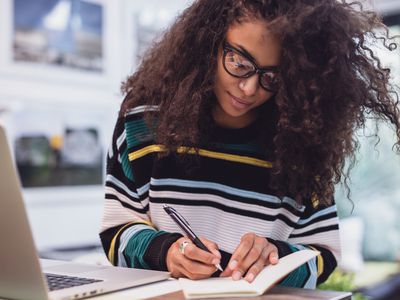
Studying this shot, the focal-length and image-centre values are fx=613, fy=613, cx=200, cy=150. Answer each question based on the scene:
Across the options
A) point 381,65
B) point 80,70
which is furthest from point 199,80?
point 80,70

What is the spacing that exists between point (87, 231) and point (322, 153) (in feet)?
7.46

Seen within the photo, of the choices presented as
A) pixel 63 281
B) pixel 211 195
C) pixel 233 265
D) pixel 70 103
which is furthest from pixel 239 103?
pixel 70 103

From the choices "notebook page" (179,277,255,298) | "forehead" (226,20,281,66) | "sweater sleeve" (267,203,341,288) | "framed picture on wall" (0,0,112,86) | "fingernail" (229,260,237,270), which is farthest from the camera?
"framed picture on wall" (0,0,112,86)

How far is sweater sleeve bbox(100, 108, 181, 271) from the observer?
0.99 metres

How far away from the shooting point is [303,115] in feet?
3.24

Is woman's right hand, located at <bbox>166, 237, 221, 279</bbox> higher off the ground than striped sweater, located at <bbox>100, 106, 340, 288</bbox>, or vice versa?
striped sweater, located at <bbox>100, 106, 340, 288</bbox>

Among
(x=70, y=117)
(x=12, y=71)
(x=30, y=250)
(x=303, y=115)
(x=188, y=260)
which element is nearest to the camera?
(x=30, y=250)

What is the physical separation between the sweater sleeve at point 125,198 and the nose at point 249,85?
0.20 meters

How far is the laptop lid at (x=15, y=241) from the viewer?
62 cm

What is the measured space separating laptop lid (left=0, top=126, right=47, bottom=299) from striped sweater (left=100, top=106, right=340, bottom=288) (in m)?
0.33

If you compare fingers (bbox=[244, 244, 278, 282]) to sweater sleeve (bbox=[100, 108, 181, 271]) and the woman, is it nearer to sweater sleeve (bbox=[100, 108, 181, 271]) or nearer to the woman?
the woman

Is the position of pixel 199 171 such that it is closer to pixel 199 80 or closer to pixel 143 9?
pixel 199 80

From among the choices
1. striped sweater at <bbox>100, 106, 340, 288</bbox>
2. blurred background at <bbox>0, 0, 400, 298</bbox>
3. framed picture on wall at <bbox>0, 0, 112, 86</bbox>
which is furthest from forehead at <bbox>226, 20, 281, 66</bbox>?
framed picture on wall at <bbox>0, 0, 112, 86</bbox>

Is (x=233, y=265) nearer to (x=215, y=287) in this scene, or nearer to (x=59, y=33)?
(x=215, y=287)
